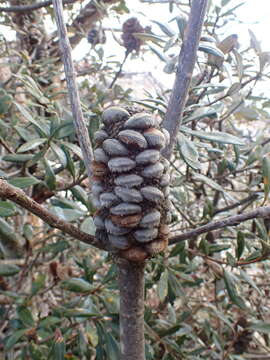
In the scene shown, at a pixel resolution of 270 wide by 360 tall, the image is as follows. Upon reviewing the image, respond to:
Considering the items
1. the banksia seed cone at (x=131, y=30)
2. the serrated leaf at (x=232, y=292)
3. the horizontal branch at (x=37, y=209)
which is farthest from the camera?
the banksia seed cone at (x=131, y=30)

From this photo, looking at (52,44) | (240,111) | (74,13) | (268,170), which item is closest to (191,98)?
(240,111)

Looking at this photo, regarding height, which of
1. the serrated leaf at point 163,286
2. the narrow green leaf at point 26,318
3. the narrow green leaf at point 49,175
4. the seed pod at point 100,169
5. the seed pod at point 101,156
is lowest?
the narrow green leaf at point 26,318

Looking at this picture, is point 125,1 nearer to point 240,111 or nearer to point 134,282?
point 240,111

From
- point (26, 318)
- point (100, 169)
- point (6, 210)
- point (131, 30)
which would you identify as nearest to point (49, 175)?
point (6, 210)

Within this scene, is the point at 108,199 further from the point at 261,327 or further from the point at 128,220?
the point at 261,327

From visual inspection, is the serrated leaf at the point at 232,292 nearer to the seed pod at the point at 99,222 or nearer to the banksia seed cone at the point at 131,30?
the seed pod at the point at 99,222

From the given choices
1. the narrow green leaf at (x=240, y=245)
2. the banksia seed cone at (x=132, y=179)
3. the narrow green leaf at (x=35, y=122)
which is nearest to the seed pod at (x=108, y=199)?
the banksia seed cone at (x=132, y=179)

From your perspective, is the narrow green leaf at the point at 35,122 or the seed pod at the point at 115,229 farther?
the narrow green leaf at the point at 35,122
